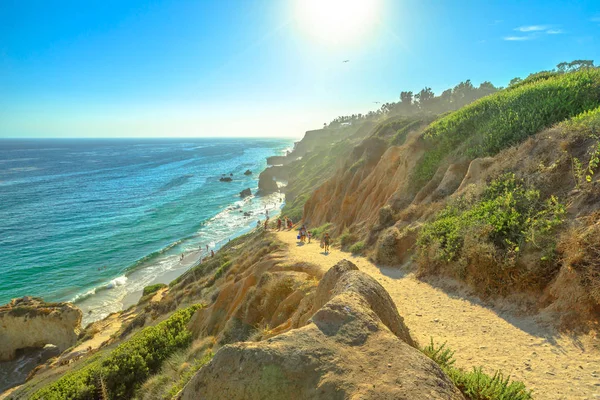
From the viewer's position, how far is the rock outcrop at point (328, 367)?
4.17 meters

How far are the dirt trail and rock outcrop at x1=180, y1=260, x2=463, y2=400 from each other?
323cm

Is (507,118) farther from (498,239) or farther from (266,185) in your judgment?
(266,185)

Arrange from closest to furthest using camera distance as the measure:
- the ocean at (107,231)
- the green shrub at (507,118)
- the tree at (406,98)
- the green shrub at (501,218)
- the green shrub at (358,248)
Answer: the green shrub at (501,218), the green shrub at (507,118), the green shrub at (358,248), the ocean at (107,231), the tree at (406,98)

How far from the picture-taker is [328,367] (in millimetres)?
4426

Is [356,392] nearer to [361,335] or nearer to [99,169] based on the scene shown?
[361,335]

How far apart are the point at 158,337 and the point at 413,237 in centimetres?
1207

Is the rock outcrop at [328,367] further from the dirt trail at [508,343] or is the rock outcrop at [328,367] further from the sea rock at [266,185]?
the sea rock at [266,185]

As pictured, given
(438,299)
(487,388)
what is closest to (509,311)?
(438,299)

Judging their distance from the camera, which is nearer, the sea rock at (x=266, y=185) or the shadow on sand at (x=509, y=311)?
the shadow on sand at (x=509, y=311)

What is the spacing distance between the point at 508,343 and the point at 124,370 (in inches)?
491

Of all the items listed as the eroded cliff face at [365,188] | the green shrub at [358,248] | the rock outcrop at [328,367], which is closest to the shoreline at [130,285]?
the eroded cliff face at [365,188]

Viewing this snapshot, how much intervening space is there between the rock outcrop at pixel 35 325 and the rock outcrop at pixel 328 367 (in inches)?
1070

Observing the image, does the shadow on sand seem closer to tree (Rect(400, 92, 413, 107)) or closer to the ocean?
the ocean

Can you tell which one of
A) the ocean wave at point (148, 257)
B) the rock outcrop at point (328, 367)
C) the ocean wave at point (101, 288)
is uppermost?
the rock outcrop at point (328, 367)
